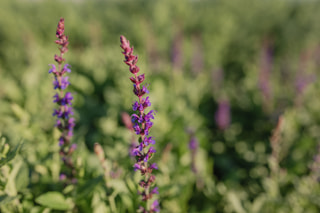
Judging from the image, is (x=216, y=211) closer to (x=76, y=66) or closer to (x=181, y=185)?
(x=181, y=185)

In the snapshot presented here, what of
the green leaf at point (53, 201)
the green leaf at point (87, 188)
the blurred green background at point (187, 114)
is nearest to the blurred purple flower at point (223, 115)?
the blurred green background at point (187, 114)

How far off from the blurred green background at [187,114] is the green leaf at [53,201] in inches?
5.1

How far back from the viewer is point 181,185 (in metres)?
2.61

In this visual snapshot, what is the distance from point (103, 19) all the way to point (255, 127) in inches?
320

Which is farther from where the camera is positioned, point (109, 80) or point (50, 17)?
point (50, 17)

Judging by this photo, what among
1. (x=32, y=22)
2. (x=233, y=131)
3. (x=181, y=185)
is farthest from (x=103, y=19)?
(x=181, y=185)

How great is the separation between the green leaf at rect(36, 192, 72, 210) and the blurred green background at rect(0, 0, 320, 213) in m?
0.13

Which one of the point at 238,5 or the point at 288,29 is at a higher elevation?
the point at 238,5

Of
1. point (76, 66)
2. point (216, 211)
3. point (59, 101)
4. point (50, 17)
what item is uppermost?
point (50, 17)

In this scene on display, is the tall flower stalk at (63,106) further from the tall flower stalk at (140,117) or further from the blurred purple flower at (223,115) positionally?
the blurred purple flower at (223,115)

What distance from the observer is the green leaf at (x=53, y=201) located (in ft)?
5.60

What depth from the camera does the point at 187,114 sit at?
4438 mm

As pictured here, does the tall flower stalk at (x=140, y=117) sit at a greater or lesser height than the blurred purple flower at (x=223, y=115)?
lesser

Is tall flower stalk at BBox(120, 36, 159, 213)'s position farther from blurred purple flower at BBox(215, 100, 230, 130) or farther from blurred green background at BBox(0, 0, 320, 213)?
blurred purple flower at BBox(215, 100, 230, 130)
